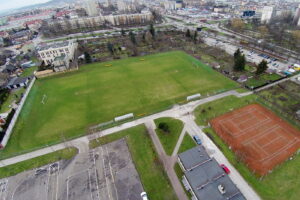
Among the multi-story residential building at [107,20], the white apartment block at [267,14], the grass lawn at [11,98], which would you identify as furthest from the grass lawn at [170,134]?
the multi-story residential building at [107,20]

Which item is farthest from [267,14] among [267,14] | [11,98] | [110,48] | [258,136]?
[11,98]

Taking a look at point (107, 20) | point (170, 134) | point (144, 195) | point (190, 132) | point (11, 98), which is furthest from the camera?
point (107, 20)

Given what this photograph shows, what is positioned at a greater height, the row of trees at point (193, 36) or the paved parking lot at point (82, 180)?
the row of trees at point (193, 36)

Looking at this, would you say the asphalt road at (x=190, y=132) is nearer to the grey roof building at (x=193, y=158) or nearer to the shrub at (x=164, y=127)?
the grey roof building at (x=193, y=158)

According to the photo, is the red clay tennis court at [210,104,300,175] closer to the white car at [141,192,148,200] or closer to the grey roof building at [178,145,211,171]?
the grey roof building at [178,145,211,171]

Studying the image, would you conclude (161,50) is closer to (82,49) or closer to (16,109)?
(82,49)

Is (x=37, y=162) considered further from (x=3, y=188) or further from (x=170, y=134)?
(x=170, y=134)
